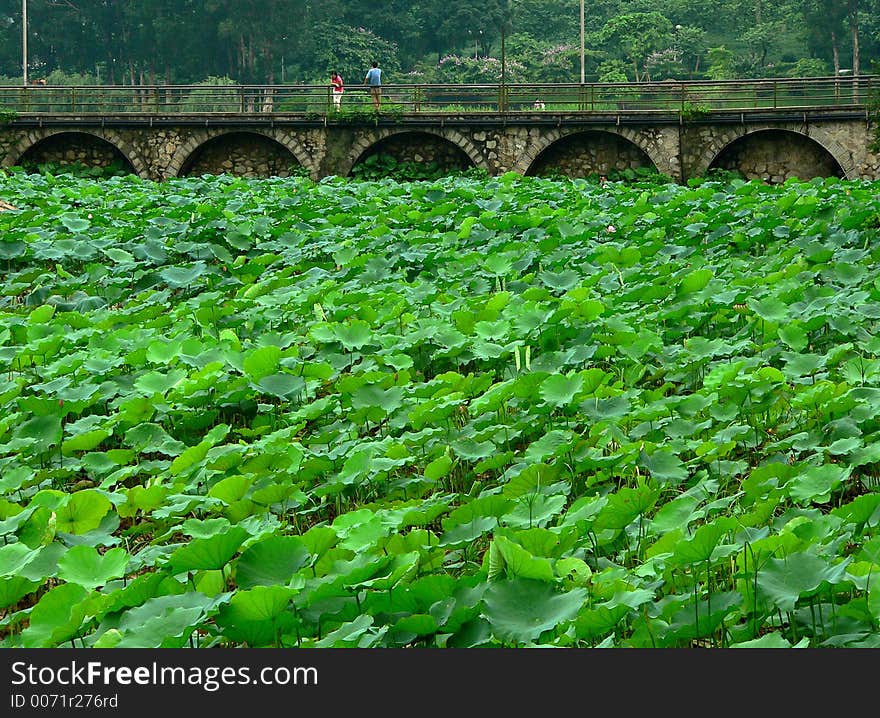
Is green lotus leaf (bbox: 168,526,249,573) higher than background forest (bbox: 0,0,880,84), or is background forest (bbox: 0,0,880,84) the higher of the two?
background forest (bbox: 0,0,880,84)

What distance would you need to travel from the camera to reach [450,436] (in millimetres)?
4234

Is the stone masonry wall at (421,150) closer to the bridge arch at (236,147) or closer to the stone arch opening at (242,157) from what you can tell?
the bridge arch at (236,147)

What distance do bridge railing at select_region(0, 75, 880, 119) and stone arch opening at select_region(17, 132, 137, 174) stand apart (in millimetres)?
590

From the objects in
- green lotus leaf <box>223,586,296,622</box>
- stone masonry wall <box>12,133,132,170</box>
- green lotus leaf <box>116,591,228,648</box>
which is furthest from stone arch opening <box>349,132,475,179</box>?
green lotus leaf <box>223,586,296,622</box>

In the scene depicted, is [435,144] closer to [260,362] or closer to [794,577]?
[260,362]

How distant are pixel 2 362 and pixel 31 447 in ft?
5.25

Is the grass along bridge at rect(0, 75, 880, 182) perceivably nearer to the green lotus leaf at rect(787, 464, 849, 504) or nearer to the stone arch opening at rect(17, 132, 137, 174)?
the stone arch opening at rect(17, 132, 137, 174)

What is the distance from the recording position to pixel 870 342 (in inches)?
185

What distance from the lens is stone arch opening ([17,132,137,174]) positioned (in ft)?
79.0

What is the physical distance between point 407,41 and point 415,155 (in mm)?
28932

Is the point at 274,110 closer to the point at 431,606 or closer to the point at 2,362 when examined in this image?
the point at 2,362

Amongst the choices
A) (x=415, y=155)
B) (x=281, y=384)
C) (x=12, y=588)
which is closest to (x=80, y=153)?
(x=415, y=155)

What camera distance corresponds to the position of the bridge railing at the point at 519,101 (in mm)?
22312

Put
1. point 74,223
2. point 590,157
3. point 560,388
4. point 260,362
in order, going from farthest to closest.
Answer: point 590,157 < point 74,223 < point 260,362 < point 560,388
